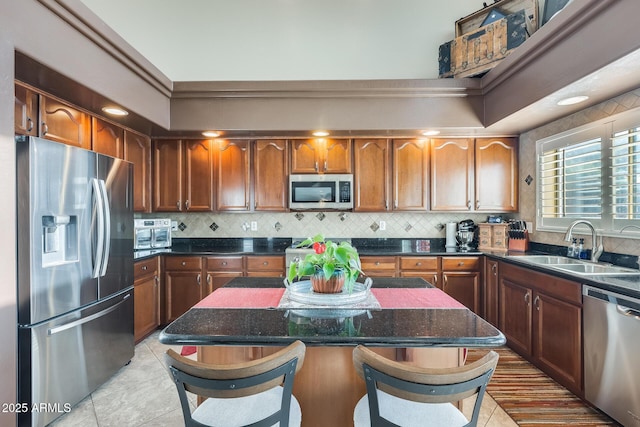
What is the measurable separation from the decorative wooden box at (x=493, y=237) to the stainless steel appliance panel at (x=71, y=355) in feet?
12.0

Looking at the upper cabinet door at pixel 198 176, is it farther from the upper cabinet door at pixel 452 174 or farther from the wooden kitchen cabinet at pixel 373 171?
the upper cabinet door at pixel 452 174

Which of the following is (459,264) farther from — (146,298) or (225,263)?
(146,298)

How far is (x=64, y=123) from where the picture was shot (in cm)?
246

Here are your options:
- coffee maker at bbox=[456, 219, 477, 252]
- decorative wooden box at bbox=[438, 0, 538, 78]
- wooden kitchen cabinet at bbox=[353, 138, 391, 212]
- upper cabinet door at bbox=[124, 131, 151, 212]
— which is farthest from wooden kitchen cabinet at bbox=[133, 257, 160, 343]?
decorative wooden box at bbox=[438, 0, 538, 78]

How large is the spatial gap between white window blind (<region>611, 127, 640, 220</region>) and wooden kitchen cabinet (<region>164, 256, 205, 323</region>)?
382 centimetres

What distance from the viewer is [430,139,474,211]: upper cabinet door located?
3.69m

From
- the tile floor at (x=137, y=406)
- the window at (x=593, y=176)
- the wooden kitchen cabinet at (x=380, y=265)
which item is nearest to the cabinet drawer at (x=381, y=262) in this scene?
the wooden kitchen cabinet at (x=380, y=265)

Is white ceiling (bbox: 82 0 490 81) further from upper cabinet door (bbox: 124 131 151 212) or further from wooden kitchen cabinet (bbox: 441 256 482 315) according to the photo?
wooden kitchen cabinet (bbox: 441 256 482 315)

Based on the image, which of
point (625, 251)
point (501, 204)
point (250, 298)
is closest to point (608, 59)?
point (625, 251)

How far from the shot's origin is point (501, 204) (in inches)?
146

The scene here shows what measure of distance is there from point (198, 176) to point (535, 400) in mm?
3750

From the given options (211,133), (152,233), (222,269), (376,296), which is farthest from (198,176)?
(376,296)

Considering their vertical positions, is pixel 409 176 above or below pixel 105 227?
above

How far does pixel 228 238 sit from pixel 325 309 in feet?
9.56
